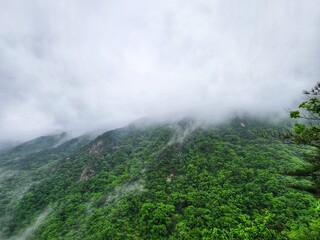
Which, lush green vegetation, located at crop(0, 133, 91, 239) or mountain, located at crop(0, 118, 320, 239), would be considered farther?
lush green vegetation, located at crop(0, 133, 91, 239)

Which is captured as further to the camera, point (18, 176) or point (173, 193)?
point (18, 176)


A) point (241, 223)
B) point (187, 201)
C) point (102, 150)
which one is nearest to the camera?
point (241, 223)

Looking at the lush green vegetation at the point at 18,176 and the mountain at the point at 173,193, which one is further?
the lush green vegetation at the point at 18,176

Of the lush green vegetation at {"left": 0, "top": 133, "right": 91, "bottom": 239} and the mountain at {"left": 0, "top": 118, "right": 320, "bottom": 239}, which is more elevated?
the lush green vegetation at {"left": 0, "top": 133, "right": 91, "bottom": 239}

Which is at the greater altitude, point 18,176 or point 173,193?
point 18,176

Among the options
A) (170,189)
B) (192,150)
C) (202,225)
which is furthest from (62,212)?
(192,150)

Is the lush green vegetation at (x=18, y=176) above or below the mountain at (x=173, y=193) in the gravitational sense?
above

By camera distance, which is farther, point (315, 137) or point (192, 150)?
point (192, 150)

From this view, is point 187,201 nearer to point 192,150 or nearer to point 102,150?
point 192,150
